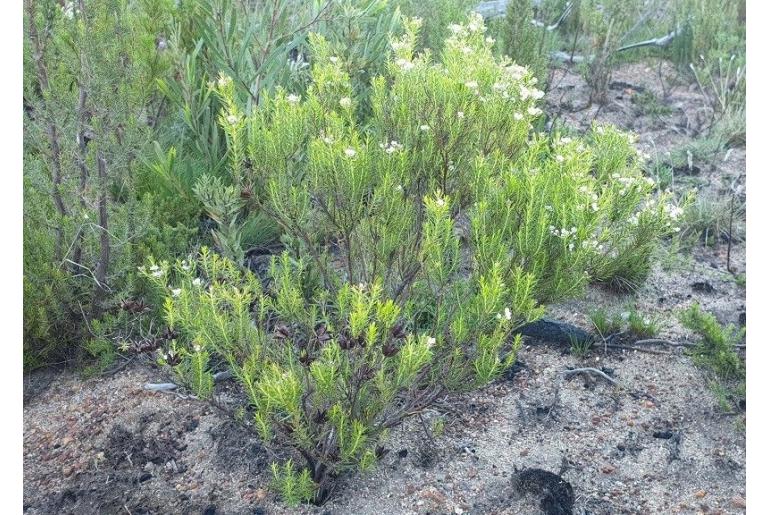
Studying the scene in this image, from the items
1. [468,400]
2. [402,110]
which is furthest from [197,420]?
[402,110]

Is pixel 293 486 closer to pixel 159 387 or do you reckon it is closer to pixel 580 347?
pixel 159 387

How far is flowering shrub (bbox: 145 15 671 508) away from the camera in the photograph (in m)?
2.54

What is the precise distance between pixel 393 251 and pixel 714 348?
161 cm

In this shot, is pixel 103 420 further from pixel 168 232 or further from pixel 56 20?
pixel 56 20

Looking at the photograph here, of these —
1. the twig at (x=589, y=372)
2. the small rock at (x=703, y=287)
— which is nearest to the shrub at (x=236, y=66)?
the twig at (x=589, y=372)

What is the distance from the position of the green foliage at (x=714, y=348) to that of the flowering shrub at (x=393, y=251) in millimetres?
470

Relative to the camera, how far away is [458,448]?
3.13 meters

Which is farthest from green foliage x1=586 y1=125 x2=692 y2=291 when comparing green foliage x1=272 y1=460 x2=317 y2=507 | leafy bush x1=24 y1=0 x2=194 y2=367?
leafy bush x1=24 y1=0 x2=194 y2=367

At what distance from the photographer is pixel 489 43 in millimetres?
3471

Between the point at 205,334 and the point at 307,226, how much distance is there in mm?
651

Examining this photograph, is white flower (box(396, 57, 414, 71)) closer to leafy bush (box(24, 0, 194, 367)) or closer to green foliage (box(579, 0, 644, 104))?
leafy bush (box(24, 0, 194, 367))

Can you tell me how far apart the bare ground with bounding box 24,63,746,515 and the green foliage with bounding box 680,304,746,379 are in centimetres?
12

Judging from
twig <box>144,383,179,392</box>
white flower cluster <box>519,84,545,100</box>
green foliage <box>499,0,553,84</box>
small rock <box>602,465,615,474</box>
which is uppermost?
white flower cluster <box>519,84,545,100</box>

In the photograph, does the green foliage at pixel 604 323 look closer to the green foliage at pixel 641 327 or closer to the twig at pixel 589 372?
the green foliage at pixel 641 327
